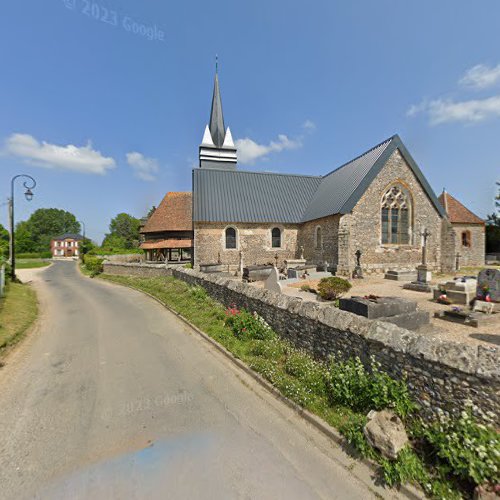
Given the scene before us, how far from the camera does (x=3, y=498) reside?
9.01ft

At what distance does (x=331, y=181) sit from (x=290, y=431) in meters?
23.2

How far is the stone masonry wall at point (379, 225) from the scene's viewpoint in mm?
17500

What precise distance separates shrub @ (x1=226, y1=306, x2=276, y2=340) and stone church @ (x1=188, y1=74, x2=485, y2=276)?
11.3 m

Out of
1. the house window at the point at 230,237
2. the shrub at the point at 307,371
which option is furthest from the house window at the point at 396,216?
the shrub at the point at 307,371

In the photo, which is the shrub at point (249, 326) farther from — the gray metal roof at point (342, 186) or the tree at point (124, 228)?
the tree at point (124, 228)

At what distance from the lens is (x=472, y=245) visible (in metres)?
25.8

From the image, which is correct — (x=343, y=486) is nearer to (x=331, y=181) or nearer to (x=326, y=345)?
(x=326, y=345)

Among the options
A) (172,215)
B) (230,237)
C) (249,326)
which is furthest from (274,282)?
(172,215)

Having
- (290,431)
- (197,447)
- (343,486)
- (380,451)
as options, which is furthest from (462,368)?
(197,447)

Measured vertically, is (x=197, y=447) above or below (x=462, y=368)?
below

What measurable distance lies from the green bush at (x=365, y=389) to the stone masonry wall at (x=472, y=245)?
29.1 m

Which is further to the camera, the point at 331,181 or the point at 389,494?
the point at 331,181

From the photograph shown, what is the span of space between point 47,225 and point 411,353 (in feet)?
402

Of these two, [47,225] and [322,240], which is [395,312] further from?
[47,225]
